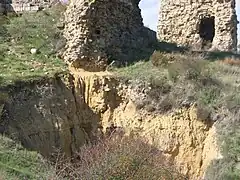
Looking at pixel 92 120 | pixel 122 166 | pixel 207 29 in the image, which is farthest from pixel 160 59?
pixel 207 29

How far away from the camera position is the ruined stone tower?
23250 mm

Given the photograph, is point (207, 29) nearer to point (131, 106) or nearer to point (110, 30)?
point (110, 30)

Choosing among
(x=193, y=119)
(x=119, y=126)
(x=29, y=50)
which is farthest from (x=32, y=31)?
(x=193, y=119)

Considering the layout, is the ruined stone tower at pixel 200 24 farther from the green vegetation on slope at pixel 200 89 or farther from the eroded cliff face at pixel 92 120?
the eroded cliff face at pixel 92 120

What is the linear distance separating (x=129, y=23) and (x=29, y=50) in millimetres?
3523

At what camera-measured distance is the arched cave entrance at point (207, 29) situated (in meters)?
24.0

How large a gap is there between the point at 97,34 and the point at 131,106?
9.16ft

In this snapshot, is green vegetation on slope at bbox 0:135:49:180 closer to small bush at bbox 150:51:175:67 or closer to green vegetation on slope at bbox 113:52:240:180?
green vegetation on slope at bbox 113:52:240:180

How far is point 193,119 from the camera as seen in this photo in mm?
15805

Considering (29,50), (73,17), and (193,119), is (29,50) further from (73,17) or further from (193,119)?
(193,119)

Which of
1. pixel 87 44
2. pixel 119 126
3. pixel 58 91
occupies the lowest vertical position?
pixel 119 126

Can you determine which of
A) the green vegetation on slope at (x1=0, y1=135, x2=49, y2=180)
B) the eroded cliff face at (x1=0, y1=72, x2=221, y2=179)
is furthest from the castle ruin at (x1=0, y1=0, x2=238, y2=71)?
the green vegetation on slope at (x1=0, y1=135, x2=49, y2=180)

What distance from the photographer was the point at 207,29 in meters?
24.7

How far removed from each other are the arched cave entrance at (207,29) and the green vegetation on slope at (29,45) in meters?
7.01
